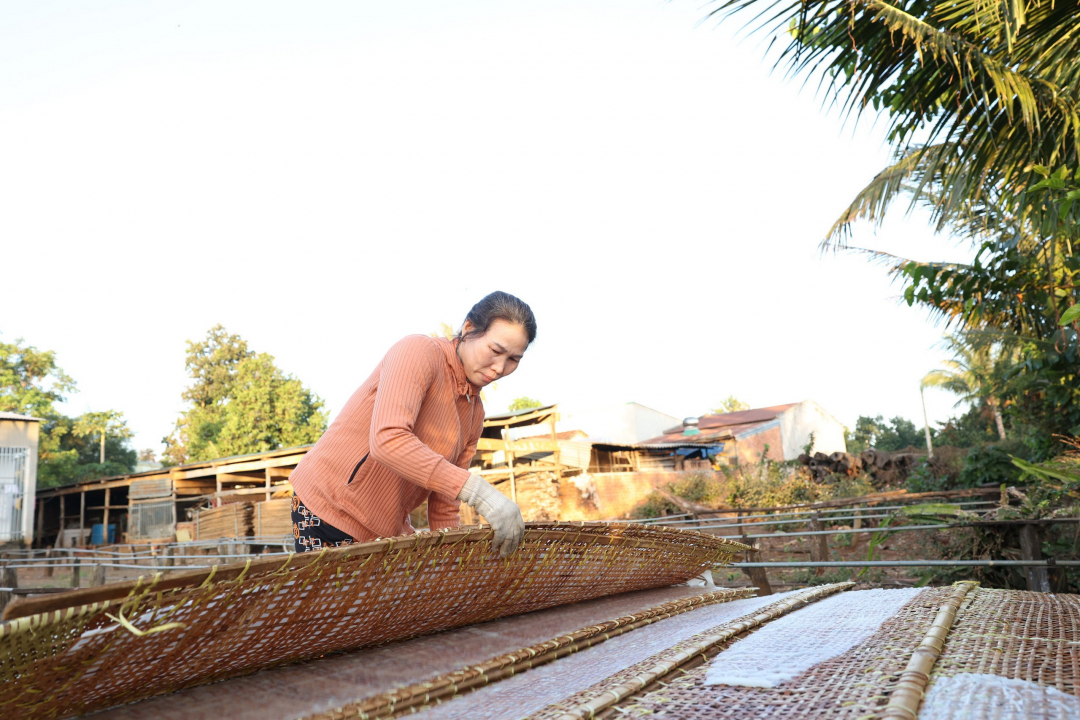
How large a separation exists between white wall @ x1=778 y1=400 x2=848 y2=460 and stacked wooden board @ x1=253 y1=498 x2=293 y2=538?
18.3 m

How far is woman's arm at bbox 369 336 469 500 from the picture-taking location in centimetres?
166

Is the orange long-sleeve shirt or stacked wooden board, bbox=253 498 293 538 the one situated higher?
the orange long-sleeve shirt

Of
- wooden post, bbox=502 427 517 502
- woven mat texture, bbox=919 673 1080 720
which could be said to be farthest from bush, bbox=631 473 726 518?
woven mat texture, bbox=919 673 1080 720

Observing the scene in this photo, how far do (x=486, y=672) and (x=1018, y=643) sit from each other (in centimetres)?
92

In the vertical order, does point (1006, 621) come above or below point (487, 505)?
below

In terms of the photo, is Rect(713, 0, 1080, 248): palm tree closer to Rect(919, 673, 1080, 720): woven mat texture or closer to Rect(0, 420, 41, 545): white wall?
Rect(919, 673, 1080, 720): woven mat texture

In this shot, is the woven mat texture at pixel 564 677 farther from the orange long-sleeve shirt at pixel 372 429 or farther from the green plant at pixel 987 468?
the green plant at pixel 987 468

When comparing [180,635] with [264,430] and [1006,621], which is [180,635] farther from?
[264,430]

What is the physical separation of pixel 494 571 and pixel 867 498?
7.31m

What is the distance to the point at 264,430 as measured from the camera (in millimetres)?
23516

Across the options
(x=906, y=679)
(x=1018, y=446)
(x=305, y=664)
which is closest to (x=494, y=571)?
(x=305, y=664)

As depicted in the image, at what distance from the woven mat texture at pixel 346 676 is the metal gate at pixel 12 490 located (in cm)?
1766

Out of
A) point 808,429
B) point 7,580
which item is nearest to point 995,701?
point 7,580

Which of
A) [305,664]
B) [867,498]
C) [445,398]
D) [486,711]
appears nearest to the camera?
[486,711]
